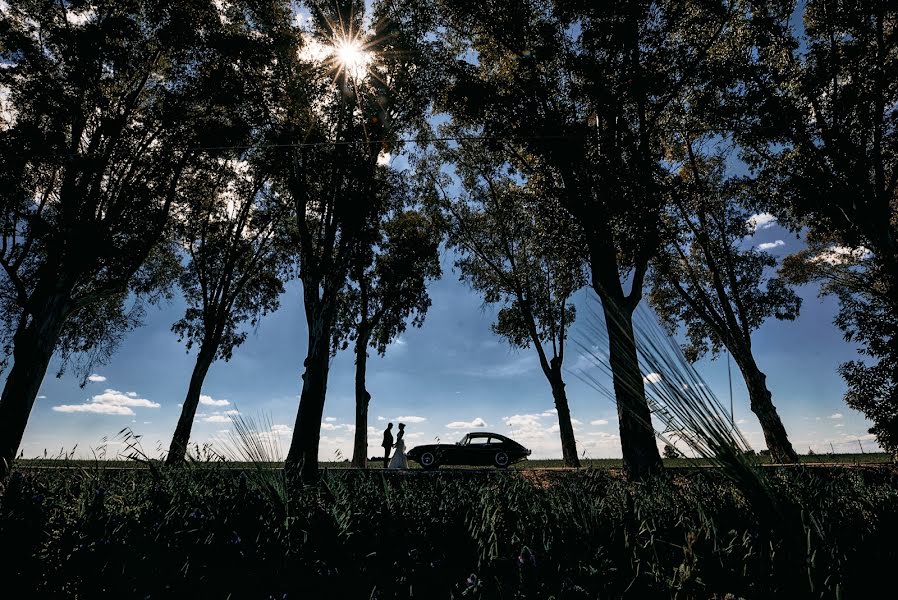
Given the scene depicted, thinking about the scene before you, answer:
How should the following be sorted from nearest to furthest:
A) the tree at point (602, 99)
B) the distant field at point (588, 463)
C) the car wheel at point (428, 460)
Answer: the distant field at point (588, 463)
the tree at point (602, 99)
the car wheel at point (428, 460)

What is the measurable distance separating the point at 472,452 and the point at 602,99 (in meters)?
14.4

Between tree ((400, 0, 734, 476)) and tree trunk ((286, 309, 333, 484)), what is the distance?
25.1 ft

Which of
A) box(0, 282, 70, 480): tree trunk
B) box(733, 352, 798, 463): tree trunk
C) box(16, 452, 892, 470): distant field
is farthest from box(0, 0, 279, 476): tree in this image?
box(733, 352, 798, 463): tree trunk

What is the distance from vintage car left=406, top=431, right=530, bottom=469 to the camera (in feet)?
65.0

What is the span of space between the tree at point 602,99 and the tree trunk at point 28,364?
520 inches

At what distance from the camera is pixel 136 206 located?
50.1 ft

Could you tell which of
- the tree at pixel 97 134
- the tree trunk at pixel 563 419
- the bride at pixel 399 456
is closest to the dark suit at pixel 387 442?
the bride at pixel 399 456

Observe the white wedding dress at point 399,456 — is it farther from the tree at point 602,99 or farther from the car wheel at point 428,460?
the tree at point 602,99

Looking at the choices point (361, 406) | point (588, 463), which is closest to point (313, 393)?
point (361, 406)

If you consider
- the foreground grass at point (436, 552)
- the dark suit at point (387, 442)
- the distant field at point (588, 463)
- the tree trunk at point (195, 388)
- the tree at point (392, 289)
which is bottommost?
the foreground grass at point (436, 552)

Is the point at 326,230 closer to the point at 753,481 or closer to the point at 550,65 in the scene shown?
the point at 550,65

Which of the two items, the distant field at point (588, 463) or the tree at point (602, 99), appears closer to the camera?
the distant field at point (588, 463)

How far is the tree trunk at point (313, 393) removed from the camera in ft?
41.5

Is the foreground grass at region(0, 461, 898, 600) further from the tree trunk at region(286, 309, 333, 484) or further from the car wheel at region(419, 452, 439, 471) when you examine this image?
the car wheel at region(419, 452, 439, 471)
